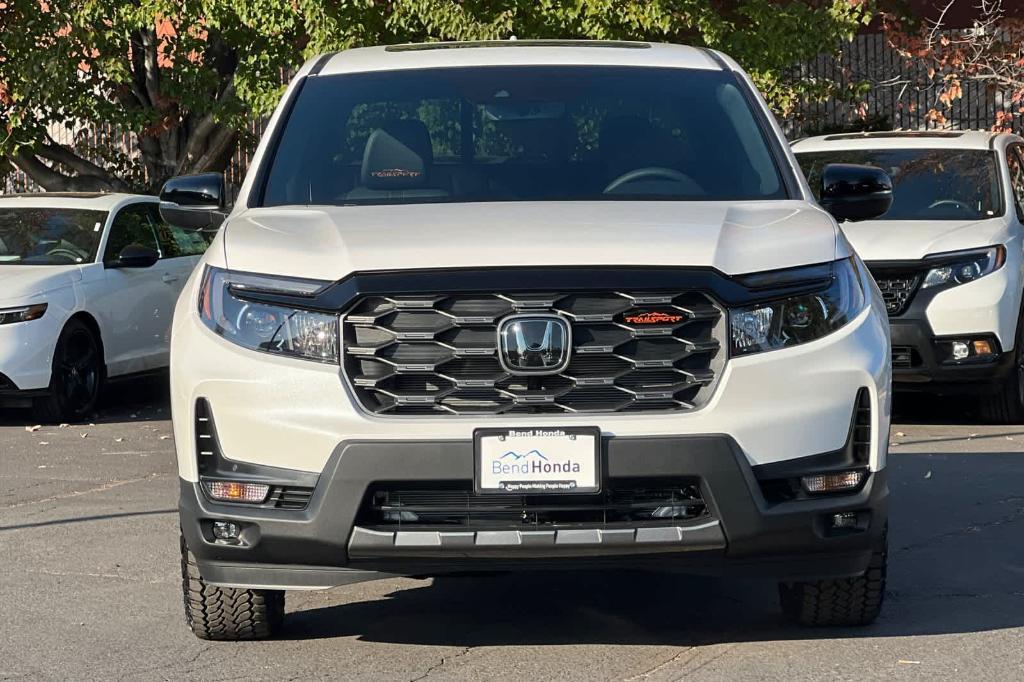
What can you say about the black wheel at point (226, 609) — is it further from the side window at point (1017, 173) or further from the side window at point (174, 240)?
the side window at point (174, 240)

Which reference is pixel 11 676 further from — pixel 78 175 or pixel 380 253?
pixel 78 175

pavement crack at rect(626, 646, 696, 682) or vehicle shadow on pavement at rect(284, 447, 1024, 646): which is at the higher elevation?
pavement crack at rect(626, 646, 696, 682)

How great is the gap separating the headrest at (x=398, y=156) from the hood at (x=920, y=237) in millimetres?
5362

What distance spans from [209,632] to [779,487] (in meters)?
1.87

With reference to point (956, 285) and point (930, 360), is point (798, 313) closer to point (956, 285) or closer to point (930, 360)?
point (930, 360)

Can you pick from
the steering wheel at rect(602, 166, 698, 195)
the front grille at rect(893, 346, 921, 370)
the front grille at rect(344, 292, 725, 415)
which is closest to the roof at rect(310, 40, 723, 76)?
the steering wheel at rect(602, 166, 698, 195)

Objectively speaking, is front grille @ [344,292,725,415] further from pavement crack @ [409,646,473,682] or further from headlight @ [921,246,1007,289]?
headlight @ [921,246,1007,289]

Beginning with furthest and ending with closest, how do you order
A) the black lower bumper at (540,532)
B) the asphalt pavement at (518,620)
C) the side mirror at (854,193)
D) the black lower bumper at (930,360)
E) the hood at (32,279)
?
the hood at (32,279) < the black lower bumper at (930,360) < the side mirror at (854,193) < the asphalt pavement at (518,620) < the black lower bumper at (540,532)

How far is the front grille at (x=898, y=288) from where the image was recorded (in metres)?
11.5

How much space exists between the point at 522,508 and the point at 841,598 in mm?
1246

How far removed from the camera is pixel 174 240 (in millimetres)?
14656

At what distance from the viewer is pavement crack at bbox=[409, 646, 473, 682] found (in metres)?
5.39

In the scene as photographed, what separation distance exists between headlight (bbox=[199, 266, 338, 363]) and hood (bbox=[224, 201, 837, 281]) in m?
0.05

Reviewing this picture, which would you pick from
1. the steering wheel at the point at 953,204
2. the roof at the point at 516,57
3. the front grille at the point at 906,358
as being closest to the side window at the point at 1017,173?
the steering wheel at the point at 953,204
